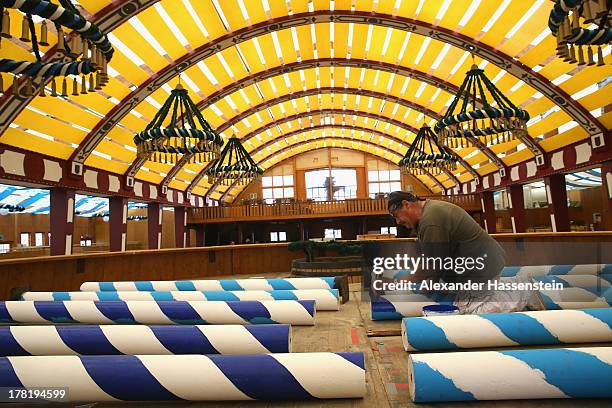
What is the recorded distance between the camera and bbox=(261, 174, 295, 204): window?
27.1 metres

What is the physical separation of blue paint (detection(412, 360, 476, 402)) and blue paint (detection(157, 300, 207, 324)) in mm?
1766

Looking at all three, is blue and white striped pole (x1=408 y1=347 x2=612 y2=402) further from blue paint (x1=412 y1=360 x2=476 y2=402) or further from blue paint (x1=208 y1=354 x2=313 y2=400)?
blue paint (x1=208 y1=354 x2=313 y2=400)

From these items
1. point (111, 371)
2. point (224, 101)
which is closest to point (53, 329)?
point (111, 371)

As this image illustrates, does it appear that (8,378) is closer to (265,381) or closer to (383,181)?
(265,381)

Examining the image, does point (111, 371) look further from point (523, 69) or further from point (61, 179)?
point (523, 69)

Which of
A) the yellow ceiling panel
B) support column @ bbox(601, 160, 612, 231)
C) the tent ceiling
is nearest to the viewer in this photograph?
the yellow ceiling panel

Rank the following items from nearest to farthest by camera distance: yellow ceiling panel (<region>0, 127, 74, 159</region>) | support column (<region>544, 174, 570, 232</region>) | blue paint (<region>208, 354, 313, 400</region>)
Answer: blue paint (<region>208, 354, 313, 400</region>)
yellow ceiling panel (<region>0, 127, 74, 159</region>)
support column (<region>544, 174, 570, 232</region>)

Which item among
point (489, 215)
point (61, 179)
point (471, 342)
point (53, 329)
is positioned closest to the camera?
point (471, 342)

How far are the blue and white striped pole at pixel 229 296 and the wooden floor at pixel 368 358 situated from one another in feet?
0.42

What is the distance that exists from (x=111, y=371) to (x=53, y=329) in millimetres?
847

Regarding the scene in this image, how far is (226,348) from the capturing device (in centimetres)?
193

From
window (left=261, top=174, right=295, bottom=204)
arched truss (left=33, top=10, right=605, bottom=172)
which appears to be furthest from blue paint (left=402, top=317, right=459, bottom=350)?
window (left=261, top=174, right=295, bottom=204)

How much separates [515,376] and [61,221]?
13.0 metres

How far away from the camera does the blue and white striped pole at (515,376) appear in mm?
1384
